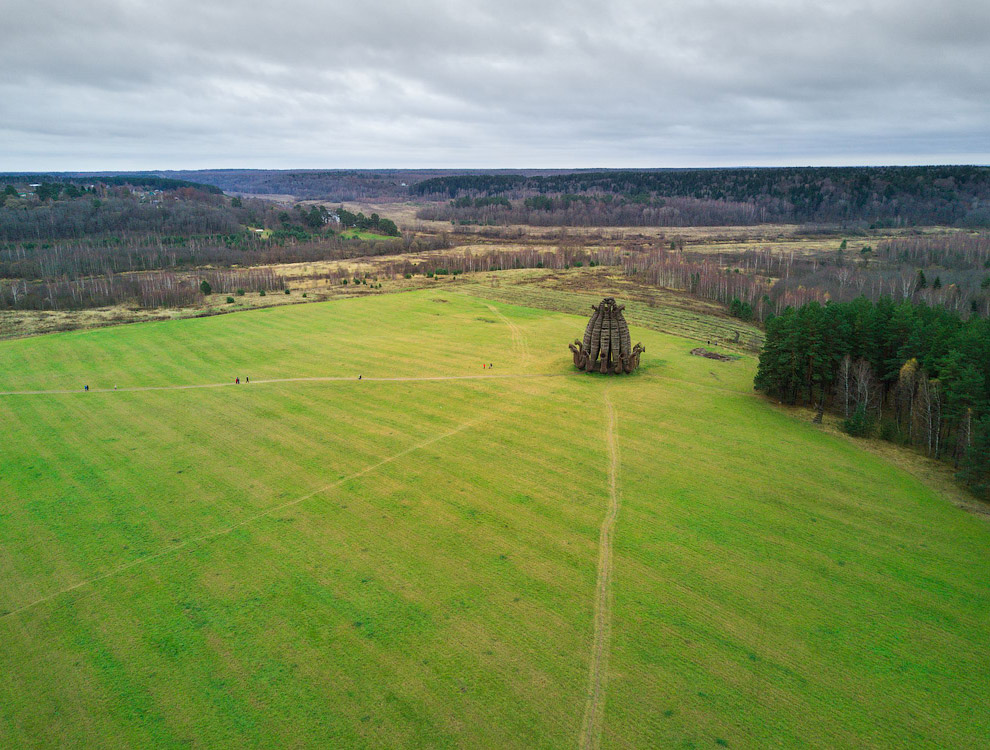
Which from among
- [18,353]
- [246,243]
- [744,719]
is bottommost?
[744,719]

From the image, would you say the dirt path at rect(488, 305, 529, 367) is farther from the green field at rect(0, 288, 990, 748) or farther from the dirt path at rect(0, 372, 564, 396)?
the green field at rect(0, 288, 990, 748)

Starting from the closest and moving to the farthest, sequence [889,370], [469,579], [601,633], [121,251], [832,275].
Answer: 1. [601,633]
2. [469,579]
3. [889,370]
4. [832,275]
5. [121,251]

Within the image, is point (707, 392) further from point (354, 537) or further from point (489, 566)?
point (354, 537)

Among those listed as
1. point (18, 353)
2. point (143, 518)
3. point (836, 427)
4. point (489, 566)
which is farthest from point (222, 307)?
point (836, 427)

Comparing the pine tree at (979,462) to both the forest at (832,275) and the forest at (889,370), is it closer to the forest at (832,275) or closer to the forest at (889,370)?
the forest at (889,370)

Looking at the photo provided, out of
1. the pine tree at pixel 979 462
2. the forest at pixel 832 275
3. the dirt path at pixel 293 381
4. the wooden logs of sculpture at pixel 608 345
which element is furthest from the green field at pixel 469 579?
the forest at pixel 832 275

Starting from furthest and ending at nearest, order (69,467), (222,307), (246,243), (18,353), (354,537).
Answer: (246,243) < (222,307) < (18,353) < (69,467) < (354,537)

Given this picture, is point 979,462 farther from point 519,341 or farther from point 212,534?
point 519,341

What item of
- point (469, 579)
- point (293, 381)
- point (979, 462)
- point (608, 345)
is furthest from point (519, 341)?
point (469, 579)
